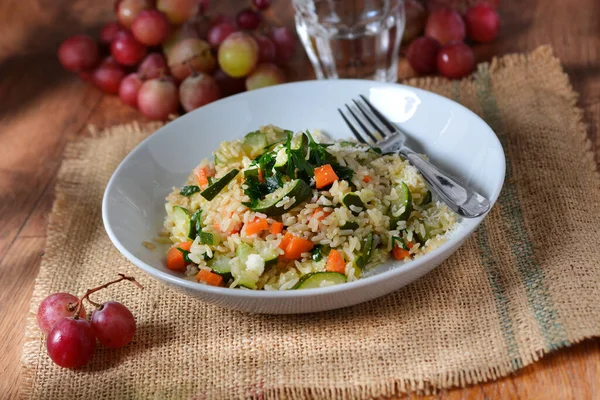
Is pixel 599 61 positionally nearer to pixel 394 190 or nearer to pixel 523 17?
pixel 523 17

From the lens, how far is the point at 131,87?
409 centimetres

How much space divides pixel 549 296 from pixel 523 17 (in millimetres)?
2744

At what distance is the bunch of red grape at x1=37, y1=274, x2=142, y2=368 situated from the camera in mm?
2457

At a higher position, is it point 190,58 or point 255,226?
point 255,226

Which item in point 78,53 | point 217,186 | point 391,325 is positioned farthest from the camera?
point 78,53

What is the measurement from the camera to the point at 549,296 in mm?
2512

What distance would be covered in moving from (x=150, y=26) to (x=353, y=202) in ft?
6.59

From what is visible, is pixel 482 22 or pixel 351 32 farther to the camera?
pixel 482 22

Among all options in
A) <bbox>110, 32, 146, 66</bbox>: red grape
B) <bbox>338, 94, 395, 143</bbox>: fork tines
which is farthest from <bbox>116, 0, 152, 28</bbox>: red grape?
<bbox>338, 94, 395, 143</bbox>: fork tines

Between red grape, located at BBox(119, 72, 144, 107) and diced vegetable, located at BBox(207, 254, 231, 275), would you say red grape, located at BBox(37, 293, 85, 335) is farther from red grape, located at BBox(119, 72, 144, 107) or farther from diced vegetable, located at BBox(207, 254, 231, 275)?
red grape, located at BBox(119, 72, 144, 107)

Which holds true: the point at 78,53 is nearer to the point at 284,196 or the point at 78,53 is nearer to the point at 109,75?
the point at 109,75

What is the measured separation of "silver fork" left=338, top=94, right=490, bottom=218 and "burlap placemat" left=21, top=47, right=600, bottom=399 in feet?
0.92

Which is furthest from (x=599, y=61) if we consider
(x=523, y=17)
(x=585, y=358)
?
(x=585, y=358)

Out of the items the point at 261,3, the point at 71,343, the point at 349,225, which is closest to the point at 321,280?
the point at 349,225
